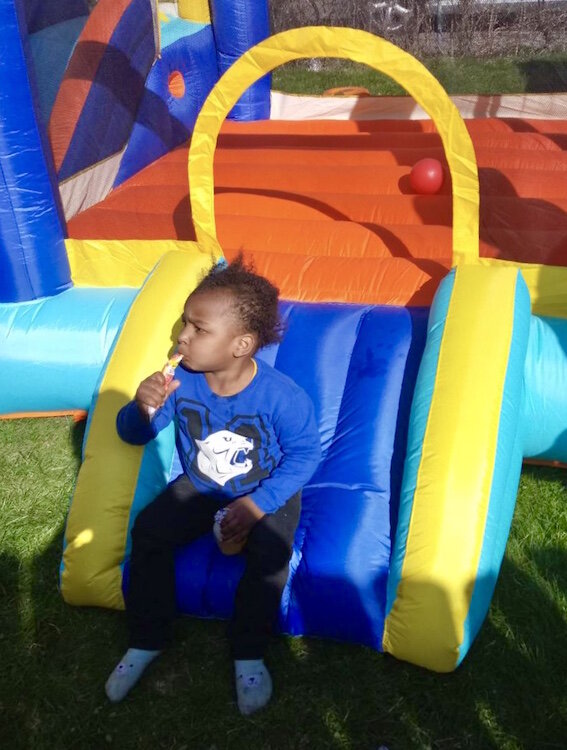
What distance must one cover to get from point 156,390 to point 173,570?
583 millimetres

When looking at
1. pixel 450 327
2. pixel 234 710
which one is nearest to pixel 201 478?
pixel 234 710

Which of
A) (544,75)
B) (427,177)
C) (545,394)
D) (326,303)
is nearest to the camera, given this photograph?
(545,394)

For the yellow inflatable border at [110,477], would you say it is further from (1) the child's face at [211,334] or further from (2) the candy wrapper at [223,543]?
(1) the child's face at [211,334]

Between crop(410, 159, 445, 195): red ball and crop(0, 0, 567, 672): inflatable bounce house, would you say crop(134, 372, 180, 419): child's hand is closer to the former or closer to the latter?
crop(0, 0, 567, 672): inflatable bounce house

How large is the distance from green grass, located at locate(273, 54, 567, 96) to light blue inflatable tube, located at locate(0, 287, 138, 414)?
205 inches

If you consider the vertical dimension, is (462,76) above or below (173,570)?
below

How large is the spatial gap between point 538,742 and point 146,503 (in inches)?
55.0

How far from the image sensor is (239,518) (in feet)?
7.21

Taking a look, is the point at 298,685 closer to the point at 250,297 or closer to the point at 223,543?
the point at 223,543

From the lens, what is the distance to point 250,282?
237 centimetres

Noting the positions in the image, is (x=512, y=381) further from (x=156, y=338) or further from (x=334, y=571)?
(x=156, y=338)

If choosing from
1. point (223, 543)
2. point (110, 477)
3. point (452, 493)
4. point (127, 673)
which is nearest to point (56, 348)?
point (110, 477)

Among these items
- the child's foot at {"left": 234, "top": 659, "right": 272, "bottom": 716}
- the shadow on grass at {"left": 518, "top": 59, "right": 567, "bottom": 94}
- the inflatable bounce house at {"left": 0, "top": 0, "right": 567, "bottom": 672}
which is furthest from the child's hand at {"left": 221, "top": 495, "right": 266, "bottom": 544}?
the shadow on grass at {"left": 518, "top": 59, "right": 567, "bottom": 94}

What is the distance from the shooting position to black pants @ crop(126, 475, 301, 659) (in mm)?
2197
